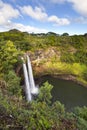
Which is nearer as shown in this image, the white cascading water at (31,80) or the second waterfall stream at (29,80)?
the second waterfall stream at (29,80)

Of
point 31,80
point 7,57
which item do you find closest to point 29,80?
point 31,80

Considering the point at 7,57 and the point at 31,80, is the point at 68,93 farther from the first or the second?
the point at 7,57

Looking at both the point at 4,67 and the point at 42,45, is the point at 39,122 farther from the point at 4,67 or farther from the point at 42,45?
the point at 42,45

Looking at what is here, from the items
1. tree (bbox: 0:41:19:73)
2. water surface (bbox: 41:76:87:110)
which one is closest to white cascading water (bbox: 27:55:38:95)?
water surface (bbox: 41:76:87:110)

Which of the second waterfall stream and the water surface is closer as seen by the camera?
the water surface

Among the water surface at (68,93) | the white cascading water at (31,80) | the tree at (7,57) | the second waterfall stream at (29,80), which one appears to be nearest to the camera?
the water surface at (68,93)

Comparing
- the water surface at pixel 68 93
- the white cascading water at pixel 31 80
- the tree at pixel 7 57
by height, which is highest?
the tree at pixel 7 57

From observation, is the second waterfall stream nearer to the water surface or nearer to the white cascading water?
the white cascading water

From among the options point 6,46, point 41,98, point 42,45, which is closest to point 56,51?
point 42,45

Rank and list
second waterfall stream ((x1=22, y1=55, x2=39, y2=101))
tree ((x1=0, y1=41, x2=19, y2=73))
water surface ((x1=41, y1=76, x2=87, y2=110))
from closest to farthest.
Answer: water surface ((x1=41, y1=76, x2=87, y2=110)), tree ((x1=0, y1=41, x2=19, y2=73)), second waterfall stream ((x1=22, y1=55, x2=39, y2=101))

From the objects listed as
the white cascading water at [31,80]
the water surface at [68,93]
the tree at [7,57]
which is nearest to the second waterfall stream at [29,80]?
the white cascading water at [31,80]

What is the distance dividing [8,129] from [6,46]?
2719 cm

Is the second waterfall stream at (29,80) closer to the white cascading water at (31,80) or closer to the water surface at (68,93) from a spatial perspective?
the white cascading water at (31,80)

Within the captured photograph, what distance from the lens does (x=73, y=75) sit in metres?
41.8
